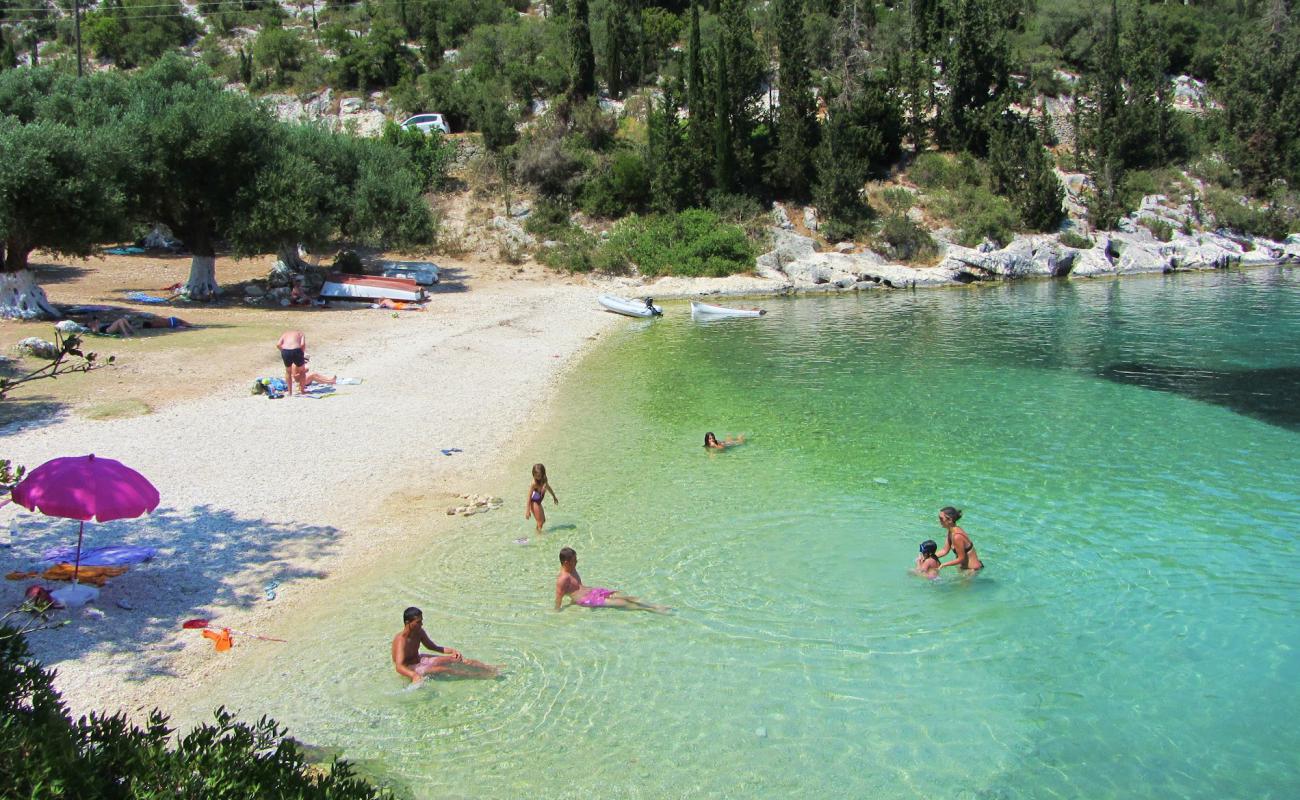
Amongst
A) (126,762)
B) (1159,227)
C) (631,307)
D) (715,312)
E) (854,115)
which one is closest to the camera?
(126,762)

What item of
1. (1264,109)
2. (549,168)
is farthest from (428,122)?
(1264,109)

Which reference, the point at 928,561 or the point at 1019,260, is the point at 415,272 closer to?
the point at 1019,260

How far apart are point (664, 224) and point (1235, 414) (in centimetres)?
3310

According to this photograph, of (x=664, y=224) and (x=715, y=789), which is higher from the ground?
(x=664, y=224)

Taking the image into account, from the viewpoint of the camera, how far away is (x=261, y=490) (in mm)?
14211

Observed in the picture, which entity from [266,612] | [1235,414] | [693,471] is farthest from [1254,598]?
[266,612]

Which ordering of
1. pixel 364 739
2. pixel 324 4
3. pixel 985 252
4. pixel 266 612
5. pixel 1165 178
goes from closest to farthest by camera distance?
pixel 364 739 < pixel 266 612 < pixel 985 252 < pixel 1165 178 < pixel 324 4

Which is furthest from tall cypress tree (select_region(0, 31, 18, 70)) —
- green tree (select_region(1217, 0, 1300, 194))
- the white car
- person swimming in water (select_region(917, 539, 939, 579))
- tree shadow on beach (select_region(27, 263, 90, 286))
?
green tree (select_region(1217, 0, 1300, 194))

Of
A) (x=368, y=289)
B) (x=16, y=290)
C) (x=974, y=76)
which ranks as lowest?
(x=16, y=290)

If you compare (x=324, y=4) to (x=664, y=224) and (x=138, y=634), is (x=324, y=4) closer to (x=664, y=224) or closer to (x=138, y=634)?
(x=664, y=224)

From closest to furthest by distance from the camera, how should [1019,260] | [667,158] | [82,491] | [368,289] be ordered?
1. [82,491]
2. [368,289]
3. [1019,260]
4. [667,158]

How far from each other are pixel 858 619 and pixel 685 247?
37453 millimetres

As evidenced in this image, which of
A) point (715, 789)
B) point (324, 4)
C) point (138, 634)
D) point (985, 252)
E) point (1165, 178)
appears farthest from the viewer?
point (324, 4)

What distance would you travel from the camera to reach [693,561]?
12.1m
